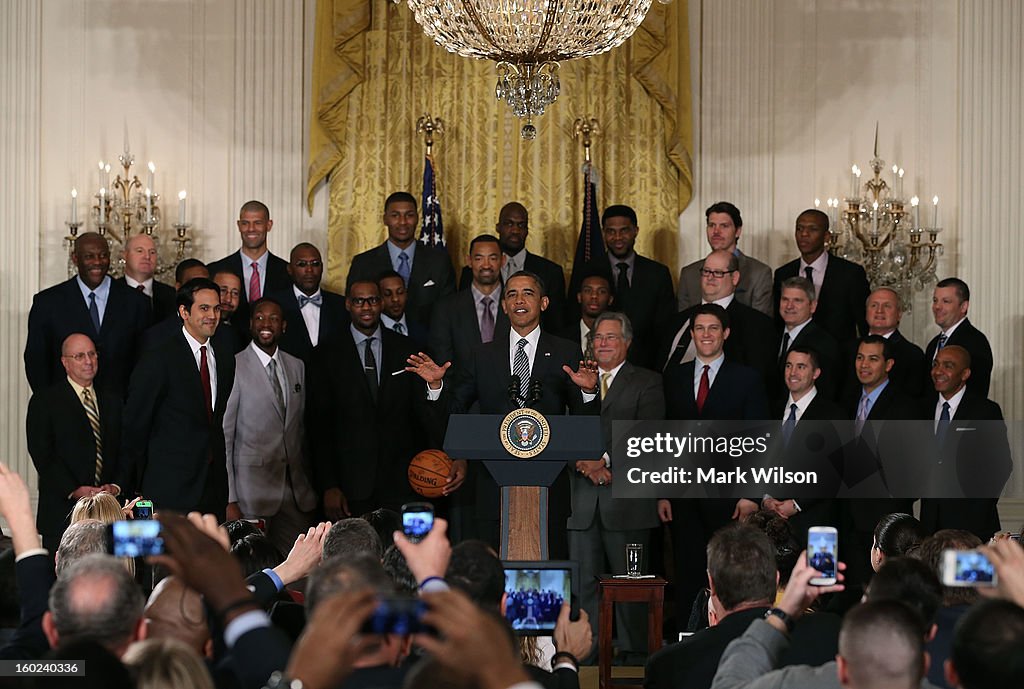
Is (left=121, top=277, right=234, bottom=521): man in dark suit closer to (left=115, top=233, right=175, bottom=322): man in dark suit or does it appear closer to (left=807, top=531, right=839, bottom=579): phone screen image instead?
(left=115, top=233, right=175, bottom=322): man in dark suit

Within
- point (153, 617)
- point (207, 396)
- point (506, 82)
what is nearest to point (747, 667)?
point (153, 617)

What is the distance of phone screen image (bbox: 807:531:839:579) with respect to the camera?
348 centimetres

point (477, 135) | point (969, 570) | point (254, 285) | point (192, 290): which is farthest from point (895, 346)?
point (969, 570)

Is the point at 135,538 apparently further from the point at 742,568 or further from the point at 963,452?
the point at 963,452

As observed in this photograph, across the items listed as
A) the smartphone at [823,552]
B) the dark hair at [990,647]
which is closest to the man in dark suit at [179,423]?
the smartphone at [823,552]

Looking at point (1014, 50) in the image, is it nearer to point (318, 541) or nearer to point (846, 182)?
point (846, 182)

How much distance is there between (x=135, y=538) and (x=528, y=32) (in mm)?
4066

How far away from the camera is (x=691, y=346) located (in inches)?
307

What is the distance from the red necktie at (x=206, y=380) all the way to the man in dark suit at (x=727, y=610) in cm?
414

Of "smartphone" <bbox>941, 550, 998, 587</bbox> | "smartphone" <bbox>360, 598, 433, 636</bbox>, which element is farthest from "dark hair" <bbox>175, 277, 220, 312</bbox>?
"smartphone" <bbox>360, 598, 433, 636</bbox>

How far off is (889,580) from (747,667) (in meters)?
0.65

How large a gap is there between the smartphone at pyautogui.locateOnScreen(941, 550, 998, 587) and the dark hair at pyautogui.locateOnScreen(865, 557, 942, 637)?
67 cm

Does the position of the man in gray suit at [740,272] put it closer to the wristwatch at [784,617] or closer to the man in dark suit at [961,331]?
the man in dark suit at [961,331]

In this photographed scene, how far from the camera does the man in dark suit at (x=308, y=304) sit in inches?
321
